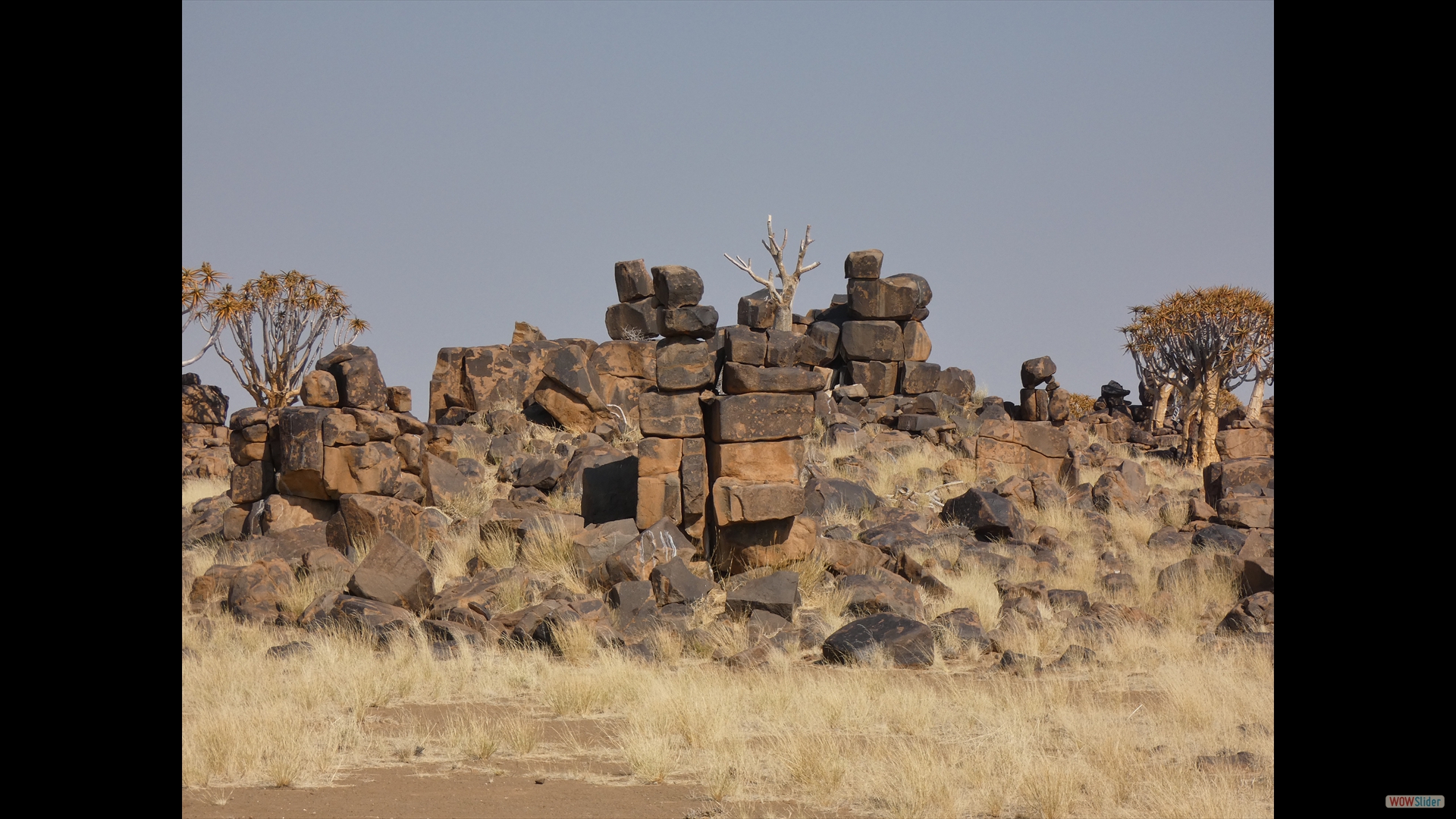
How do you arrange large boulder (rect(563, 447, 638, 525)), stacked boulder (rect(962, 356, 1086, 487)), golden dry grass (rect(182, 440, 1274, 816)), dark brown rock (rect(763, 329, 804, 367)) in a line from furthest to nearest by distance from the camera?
stacked boulder (rect(962, 356, 1086, 487)), large boulder (rect(563, 447, 638, 525)), dark brown rock (rect(763, 329, 804, 367)), golden dry grass (rect(182, 440, 1274, 816))

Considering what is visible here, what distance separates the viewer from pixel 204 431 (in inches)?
1177

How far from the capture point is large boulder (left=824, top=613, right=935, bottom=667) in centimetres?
1120

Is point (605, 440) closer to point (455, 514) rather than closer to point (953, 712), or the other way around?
point (455, 514)

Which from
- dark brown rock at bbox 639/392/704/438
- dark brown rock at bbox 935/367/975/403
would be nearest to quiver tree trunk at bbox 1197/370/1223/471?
dark brown rock at bbox 935/367/975/403

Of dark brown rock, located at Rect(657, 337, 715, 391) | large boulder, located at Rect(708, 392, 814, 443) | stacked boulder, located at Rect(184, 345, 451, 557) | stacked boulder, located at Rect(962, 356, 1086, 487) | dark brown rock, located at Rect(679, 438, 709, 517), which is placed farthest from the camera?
stacked boulder, located at Rect(962, 356, 1086, 487)

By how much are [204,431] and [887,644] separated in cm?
2414

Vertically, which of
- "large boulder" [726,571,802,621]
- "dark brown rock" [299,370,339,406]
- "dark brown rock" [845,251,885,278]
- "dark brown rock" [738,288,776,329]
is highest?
"dark brown rock" [845,251,885,278]

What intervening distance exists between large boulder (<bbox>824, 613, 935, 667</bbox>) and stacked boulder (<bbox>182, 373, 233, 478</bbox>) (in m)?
17.1

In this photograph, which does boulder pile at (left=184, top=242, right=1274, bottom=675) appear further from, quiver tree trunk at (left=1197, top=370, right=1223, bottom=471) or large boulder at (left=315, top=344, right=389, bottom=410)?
quiver tree trunk at (left=1197, top=370, right=1223, bottom=471)

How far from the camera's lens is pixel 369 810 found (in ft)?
22.2

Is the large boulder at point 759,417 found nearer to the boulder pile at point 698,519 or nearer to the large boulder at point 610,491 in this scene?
the boulder pile at point 698,519

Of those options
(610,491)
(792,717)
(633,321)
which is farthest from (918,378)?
(792,717)
